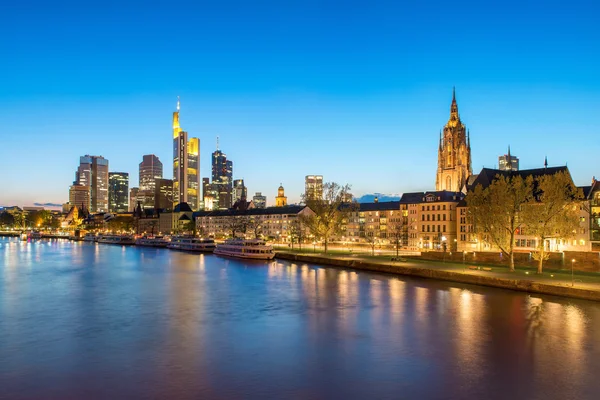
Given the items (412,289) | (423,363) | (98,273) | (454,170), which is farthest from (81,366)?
(454,170)

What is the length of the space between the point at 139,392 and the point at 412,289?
35747mm

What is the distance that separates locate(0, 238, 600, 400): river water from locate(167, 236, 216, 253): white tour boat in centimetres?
6951

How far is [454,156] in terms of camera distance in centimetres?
17012

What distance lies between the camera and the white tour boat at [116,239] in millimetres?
171750

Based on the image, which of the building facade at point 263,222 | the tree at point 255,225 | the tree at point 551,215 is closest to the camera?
the tree at point 551,215

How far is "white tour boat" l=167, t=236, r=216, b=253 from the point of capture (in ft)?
413

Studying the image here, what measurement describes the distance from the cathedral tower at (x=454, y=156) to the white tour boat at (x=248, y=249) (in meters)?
88.8

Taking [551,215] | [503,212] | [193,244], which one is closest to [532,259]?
[503,212]

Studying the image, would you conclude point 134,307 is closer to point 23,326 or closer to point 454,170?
point 23,326

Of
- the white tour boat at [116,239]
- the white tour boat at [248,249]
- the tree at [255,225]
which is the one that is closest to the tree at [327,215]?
the white tour boat at [248,249]

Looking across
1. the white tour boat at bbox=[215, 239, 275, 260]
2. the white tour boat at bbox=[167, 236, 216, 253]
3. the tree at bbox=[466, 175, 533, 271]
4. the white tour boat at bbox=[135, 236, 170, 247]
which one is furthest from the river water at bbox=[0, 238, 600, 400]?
the white tour boat at bbox=[135, 236, 170, 247]

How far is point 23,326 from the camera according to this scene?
119ft

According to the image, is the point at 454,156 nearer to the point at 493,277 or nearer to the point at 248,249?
the point at 248,249

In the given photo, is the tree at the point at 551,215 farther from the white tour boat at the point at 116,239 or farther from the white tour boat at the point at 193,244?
the white tour boat at the point at 116,239
